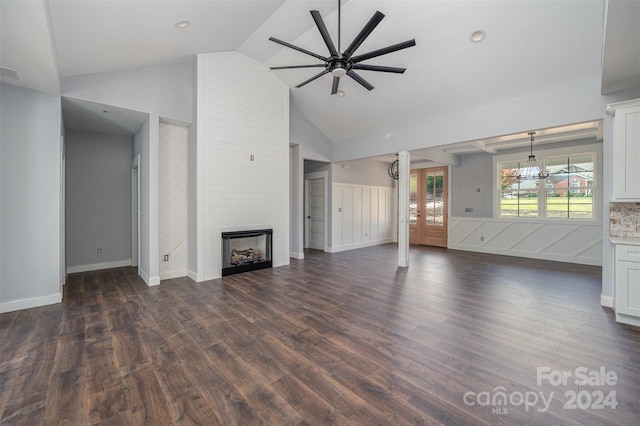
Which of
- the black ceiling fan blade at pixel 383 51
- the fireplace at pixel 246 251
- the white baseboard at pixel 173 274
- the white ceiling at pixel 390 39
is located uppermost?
the white ceiling at pixel 390 39

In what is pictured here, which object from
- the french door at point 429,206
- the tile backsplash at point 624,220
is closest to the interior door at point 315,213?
the french door at point 429,206

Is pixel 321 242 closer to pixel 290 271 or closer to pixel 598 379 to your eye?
pixel 290 271

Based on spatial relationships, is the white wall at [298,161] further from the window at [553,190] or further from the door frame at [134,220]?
the window at [553,190]

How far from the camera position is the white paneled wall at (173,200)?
471cm

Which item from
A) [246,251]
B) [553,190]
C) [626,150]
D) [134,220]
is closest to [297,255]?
[246,251]

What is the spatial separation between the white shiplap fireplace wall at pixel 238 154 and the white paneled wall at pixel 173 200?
17.4 inches

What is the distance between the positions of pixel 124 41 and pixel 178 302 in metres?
3.29

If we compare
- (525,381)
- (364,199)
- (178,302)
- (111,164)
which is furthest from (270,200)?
(525,381)

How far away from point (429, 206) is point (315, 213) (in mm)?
3790

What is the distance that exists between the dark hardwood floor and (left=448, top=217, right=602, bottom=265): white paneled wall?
2.67 meters

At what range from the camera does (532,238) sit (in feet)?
21.8

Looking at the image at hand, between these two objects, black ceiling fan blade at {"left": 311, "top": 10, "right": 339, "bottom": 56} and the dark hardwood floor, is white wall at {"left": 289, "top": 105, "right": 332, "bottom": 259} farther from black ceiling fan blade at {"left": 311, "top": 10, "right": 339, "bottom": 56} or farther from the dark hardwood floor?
black ceiling fan blade at {"left": 311, "top": 10, "right": 339, "bottom": 56}

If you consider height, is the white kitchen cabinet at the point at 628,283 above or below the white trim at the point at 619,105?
below

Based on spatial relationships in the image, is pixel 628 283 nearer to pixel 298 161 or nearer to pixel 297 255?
pixel 297 255
